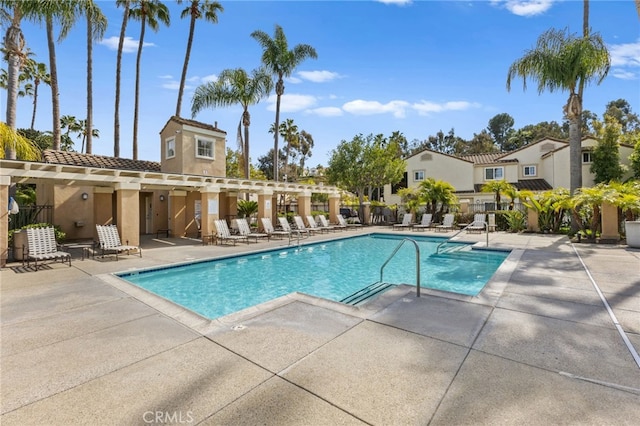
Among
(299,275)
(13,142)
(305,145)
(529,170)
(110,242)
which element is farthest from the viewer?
(305,145)

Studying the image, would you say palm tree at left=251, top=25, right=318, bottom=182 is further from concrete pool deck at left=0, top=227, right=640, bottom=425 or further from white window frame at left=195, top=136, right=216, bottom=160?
concrete pool deck at left=0, top=227, right=640, bottom=425

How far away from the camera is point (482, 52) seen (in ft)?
51.2

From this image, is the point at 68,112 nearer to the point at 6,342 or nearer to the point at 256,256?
the point at 256,256

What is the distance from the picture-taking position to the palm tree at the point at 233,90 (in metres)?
24.4

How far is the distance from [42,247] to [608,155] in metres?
37.1

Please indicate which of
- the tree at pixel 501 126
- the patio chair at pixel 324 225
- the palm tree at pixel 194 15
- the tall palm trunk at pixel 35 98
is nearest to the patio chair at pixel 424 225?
the patio chair at pixel 324 225

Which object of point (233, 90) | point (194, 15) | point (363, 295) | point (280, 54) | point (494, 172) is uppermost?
point (194, 15)

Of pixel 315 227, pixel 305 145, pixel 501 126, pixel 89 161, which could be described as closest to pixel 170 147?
pixel 89 161

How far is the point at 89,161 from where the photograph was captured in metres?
16.5

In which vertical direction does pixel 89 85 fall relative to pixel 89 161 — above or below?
above

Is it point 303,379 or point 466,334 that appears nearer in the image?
point 303,379

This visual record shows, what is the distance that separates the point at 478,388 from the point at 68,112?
55104 millimetres

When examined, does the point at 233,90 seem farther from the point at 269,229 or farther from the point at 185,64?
the point at 269,229

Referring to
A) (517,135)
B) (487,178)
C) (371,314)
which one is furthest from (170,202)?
→ (517,135)
